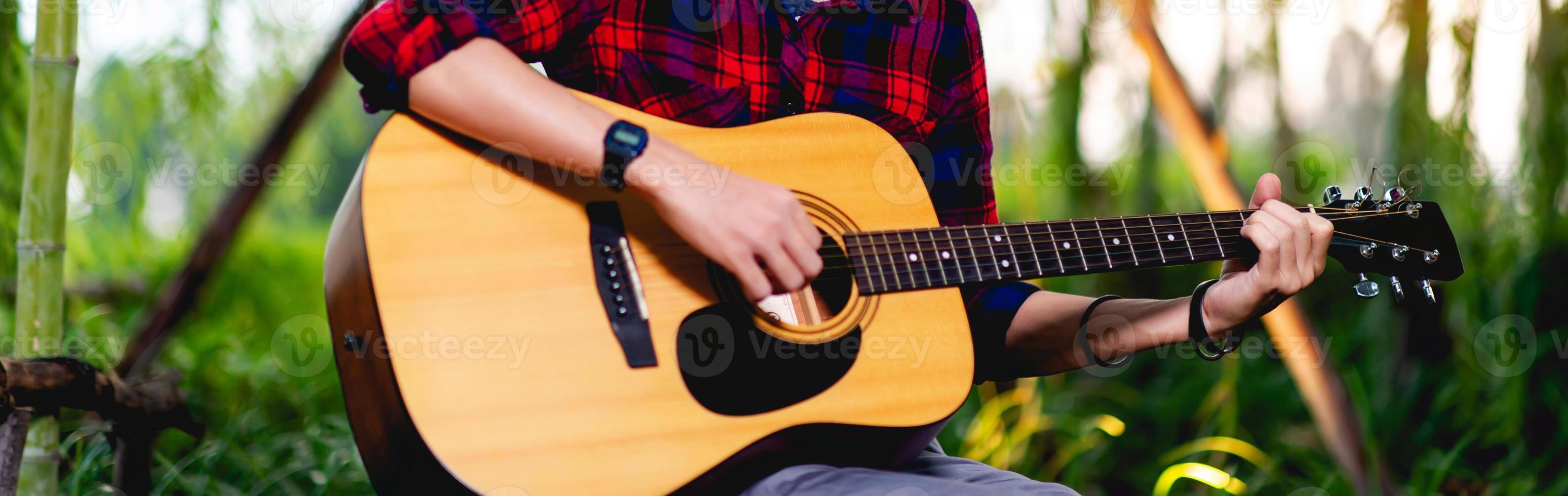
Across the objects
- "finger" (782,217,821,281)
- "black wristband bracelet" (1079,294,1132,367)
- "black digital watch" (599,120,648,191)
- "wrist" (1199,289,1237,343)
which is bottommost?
"black wristband bracelet" (1079,294,1132,367)

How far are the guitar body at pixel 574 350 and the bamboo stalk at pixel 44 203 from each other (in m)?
0.58

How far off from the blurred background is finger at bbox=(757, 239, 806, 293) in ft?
3.76

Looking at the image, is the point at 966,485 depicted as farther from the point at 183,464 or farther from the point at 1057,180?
the point at 1057,180

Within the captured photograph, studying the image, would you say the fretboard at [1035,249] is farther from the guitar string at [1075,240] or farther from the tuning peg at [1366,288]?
the tuning peg at [1366,288]

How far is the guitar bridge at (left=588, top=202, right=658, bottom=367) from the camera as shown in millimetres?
926

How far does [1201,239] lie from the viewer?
3.97 feet

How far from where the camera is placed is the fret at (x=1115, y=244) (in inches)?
46.4

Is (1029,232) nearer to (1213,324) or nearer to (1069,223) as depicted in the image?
(1069,223)

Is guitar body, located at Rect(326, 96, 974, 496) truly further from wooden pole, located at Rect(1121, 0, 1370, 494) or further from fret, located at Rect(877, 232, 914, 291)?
wooden pole, located at Rect(1121, 0, 1370, 494)

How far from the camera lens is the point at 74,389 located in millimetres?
1142

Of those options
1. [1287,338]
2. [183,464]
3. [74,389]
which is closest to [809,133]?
[74,389]

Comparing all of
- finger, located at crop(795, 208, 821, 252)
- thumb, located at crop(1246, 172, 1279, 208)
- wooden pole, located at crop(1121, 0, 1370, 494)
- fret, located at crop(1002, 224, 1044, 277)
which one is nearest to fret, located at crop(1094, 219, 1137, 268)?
fret, located at crop(1002, 224, 1044, 277)

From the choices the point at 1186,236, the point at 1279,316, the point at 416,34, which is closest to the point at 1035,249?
the point at 1186,236

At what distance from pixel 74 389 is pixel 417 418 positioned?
62cm
